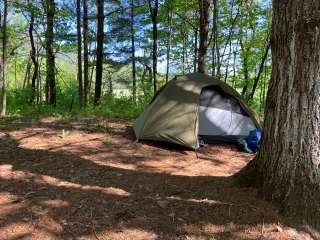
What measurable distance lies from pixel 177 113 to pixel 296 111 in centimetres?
352

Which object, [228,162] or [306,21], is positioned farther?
[228,162]

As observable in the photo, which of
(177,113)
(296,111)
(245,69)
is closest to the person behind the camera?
(296,111)

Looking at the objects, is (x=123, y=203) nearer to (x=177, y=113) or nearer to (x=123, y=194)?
(x=123, y=194)

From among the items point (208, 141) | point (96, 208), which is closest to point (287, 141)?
point (96, 208)

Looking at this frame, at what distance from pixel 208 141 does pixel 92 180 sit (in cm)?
315

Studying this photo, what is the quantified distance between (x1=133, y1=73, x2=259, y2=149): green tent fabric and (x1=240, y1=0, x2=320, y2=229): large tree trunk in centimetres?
300

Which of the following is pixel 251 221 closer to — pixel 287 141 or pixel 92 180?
pixel 287 141

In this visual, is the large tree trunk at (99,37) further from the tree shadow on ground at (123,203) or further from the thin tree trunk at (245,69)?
the thin tree trunk at (245,69)

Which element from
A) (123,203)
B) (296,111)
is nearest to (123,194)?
(123,203)

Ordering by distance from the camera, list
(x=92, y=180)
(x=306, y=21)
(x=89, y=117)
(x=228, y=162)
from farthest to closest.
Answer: (x=89, y=117)
(x=228, y=162)
(x=92, y=180)
(x=306, y=21)

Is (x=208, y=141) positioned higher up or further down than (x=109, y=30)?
further down

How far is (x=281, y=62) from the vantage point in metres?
3.83

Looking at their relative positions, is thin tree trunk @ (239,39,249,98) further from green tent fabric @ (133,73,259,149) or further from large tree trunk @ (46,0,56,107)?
green tent fabric @ (133,73,259,149)

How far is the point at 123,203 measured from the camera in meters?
4.17
